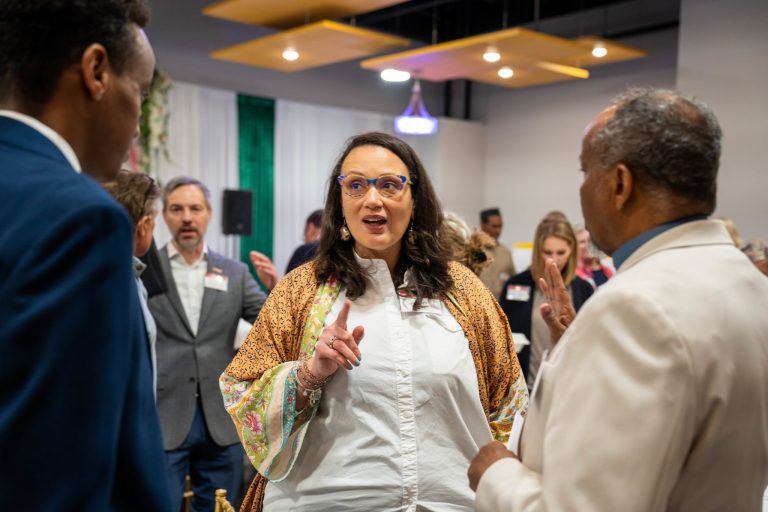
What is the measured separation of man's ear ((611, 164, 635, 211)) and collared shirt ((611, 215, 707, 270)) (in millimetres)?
56

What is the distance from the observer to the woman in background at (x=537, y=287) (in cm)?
388

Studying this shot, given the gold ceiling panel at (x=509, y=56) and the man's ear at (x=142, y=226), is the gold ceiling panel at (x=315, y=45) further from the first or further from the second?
the man's ear at (x=142, y=226)

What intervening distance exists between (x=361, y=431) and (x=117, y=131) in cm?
98

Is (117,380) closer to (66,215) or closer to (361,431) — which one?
(66,215)

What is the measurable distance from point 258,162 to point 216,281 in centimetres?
544

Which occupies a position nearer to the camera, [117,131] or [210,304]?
[117,131]

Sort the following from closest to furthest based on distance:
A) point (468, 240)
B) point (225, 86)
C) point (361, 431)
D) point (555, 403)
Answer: point (555, 403) → point (361, 431) → point (468, 240) → point (225, 86)

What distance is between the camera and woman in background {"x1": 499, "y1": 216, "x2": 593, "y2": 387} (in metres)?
3.88

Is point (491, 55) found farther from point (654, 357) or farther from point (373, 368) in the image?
point (654, 357)

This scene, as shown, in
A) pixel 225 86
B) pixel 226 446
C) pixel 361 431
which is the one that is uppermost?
pixel 225 86

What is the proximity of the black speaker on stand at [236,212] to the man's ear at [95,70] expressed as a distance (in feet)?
20.7

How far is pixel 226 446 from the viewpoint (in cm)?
319

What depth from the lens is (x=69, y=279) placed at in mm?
763

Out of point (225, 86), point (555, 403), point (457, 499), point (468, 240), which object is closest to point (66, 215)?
point (555, 403)
